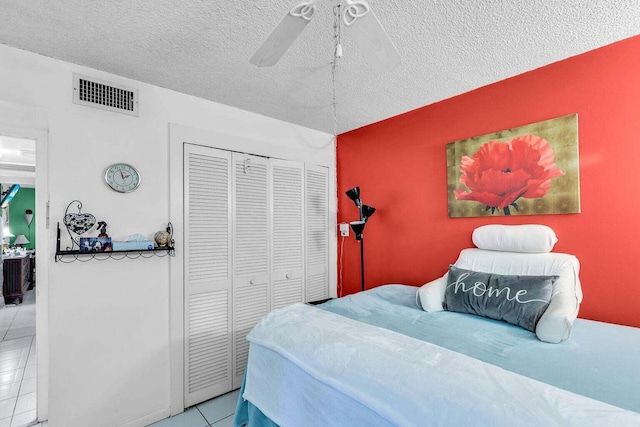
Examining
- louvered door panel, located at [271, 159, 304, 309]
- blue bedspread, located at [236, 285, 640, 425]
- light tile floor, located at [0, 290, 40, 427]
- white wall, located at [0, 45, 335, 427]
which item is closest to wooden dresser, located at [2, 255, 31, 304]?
light tile floor, located at [0, 290, 40, 427]

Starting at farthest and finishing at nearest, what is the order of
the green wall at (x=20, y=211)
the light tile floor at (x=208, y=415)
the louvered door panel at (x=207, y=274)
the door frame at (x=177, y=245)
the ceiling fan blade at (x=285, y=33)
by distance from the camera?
the green wall at (x=20, y=211)
the louvered door panel at (x=207, y=274)
the door frame at (x=177, y=245)
the light tile floor at (x=208, y=415)
the ceiling fan blade at (x=285, y=33)

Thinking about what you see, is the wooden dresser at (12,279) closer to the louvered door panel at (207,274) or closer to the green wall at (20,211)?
the green wall at (20,211)

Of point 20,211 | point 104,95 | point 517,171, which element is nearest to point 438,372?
point 517,171

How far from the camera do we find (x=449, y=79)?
7.56 feet

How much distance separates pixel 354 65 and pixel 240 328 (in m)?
2.34

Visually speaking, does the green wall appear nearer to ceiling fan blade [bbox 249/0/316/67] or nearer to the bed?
the bed

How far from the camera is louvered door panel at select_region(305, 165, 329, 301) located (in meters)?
3.29

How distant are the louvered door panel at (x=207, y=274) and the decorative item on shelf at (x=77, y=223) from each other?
625 mm

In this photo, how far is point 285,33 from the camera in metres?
1.20

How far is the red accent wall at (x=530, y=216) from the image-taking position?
186 centimetres

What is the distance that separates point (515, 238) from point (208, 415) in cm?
261

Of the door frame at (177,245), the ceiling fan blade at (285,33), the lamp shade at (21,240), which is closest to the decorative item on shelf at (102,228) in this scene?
the door frame at (177,245)

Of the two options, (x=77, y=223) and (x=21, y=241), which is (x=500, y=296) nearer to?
(x=77, y=223)

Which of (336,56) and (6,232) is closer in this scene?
(336,56)
